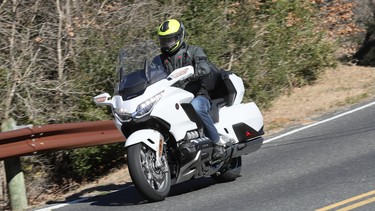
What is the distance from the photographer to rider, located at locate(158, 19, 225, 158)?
8.45m

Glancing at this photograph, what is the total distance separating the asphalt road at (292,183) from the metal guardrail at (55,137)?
71cm

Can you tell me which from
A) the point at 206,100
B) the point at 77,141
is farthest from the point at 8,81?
the point at 206,100

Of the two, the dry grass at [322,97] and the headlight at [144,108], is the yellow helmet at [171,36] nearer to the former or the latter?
the headlight at [144,108]

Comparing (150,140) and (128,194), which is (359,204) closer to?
(150,140)

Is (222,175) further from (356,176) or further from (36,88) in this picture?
(36,88)

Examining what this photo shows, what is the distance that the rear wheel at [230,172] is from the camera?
9.12 m

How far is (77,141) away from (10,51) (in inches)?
127

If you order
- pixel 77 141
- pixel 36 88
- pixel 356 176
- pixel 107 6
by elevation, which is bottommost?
pixel 356 176

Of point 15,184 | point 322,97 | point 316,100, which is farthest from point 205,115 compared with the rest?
point 322,97

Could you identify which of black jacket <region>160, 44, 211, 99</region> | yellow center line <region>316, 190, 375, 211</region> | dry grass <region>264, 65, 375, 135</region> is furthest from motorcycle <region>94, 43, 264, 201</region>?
dry grass <region>264, 65, 375, 135</region>

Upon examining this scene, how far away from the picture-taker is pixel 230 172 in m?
9.16

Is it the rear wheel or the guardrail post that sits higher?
the guardrail post

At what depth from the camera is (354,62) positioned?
1736 centimetres

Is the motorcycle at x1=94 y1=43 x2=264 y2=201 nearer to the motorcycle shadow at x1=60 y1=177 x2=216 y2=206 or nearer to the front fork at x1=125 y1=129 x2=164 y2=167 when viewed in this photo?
the front fork at x1=125 y1=129 x2=164 y2=167
